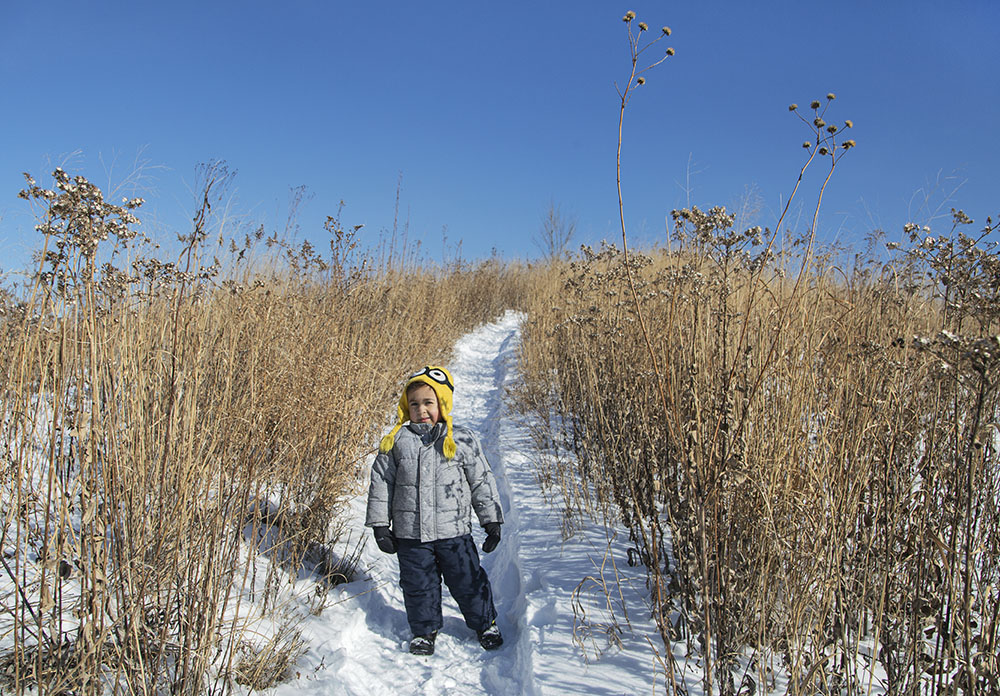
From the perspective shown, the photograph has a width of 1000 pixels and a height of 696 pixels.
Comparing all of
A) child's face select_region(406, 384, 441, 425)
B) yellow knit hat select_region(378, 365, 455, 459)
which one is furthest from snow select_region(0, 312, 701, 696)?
child's face select_region(406, 384, 441, 425)

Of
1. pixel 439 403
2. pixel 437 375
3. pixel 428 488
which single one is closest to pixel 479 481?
pixel 428 488

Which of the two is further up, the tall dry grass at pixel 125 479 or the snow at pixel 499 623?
the tall dry grass at pixel 125 479

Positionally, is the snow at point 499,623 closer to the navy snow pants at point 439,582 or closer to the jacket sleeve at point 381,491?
the navy snow pants at point 439,582

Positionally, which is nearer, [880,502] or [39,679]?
[39,679]

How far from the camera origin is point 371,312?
229 inches

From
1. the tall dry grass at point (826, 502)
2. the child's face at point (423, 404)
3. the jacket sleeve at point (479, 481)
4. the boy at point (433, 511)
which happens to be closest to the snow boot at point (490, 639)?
the boy at point (433, 511)

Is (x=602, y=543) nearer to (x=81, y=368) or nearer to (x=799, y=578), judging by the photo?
(x=799, y=578)

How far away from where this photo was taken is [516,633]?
2.66 metres

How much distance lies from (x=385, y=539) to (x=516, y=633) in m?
0.71

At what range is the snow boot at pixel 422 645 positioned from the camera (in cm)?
253

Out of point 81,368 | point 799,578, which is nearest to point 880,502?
point 799,578

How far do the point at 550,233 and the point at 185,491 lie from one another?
54.7ft

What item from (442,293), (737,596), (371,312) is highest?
(442,293)

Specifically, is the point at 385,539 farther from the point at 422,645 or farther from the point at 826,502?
the point at 826,502
